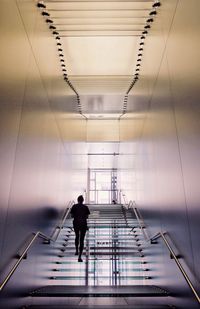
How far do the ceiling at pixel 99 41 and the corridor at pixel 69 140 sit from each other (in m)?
0.03

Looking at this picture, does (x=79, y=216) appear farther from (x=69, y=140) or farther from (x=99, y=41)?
(x=99, y=41)

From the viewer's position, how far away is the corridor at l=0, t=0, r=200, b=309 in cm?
343

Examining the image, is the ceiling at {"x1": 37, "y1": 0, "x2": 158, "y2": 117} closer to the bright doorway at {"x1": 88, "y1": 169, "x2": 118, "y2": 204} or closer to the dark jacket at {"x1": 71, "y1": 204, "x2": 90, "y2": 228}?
the dark jacket at {"x1": 71, "y1": 204, "x2": 90, "y2": 228}

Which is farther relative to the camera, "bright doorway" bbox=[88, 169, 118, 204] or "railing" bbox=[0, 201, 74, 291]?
"bright doorway" bbox=[88, 169, 118, 204]

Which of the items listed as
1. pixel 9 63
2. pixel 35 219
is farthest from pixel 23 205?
pixel 9 63

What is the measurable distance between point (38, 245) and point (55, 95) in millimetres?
3494

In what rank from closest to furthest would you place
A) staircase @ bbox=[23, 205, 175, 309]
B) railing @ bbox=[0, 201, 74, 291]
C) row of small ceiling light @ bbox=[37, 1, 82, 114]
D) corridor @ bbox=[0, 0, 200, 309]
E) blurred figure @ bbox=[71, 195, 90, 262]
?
railing @ bbox=[0, 201, 74, 291]
corridor @ bbox=[0, 0, 200, 309]
row of small ceiling light @ bbox=[37, 1, 82, 114]
staircase @ bbox=[23, 205, 175, 309]
blurred figure @ bbox=[71, 195, 90, 262]

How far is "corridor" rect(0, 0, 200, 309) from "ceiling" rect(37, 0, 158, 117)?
0.03 metres

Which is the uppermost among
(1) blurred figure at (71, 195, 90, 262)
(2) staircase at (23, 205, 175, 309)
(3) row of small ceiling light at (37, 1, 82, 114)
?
(3) row of small ceiling light at (37, 1, 82, 114)

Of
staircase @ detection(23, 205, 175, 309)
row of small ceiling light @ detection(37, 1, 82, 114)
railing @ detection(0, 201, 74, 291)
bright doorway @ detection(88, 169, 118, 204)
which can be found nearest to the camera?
railing @ detection(0, 201, 74, 291)

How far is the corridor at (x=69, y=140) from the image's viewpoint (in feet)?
11.2

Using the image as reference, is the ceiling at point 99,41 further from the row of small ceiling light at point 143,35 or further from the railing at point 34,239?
the railing at point 34,239

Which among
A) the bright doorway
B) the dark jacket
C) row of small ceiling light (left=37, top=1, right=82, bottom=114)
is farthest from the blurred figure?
the bright doorway

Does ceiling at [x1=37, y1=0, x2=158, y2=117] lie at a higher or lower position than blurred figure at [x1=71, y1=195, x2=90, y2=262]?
higher
